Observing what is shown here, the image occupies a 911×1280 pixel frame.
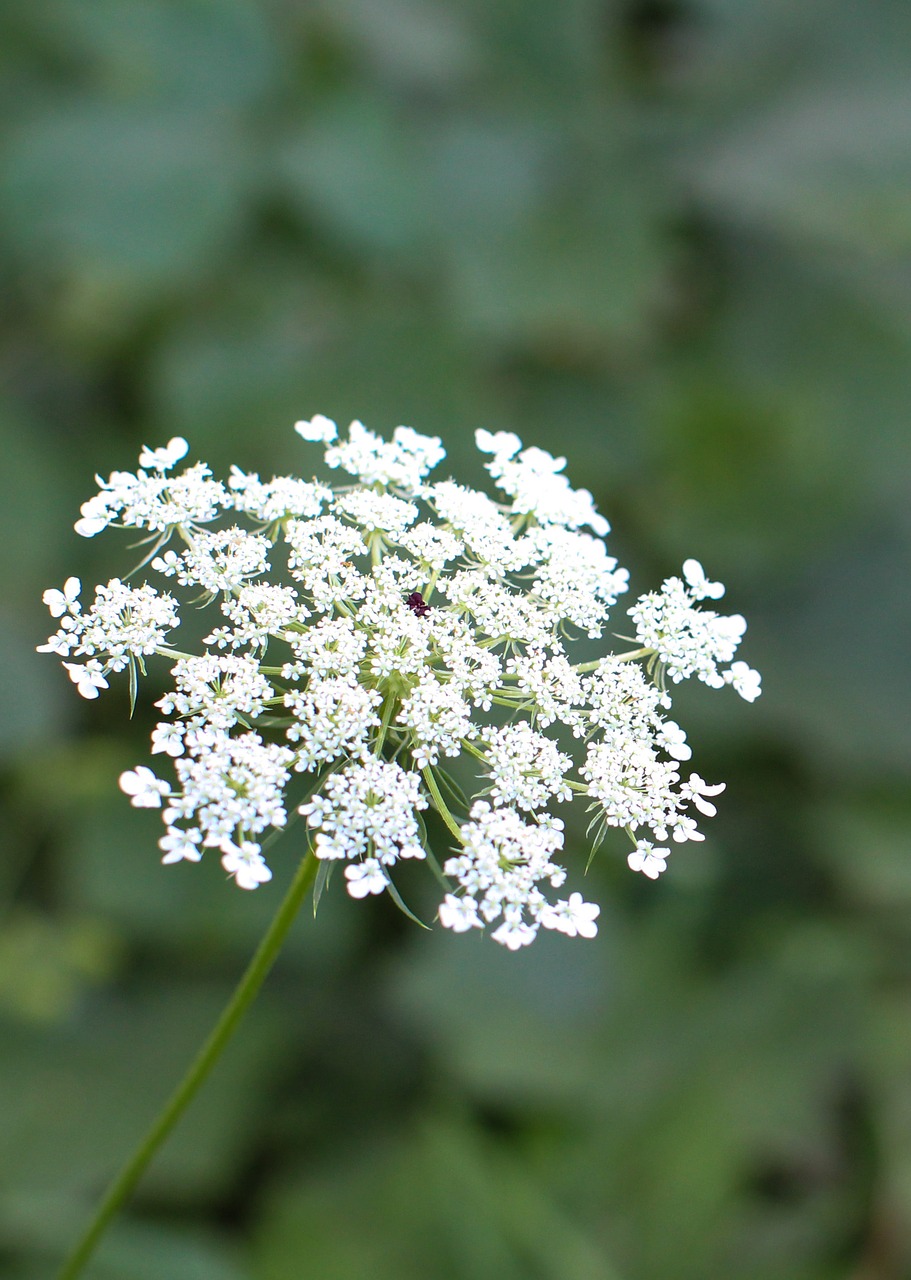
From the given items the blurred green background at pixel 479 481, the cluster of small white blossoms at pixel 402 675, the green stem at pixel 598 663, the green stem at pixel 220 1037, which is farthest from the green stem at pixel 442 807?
the blurred green background at pixel 479 481

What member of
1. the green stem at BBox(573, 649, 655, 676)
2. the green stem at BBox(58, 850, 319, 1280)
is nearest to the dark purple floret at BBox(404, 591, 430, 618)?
the green stem at BBox(573, 649, 655, 676)

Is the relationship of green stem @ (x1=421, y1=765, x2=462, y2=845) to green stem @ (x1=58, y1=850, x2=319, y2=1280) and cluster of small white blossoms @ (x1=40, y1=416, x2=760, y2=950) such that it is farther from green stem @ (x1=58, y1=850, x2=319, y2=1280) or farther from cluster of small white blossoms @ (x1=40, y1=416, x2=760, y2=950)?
green stem @ (x1=58, y1=850, x2=319, y2=1280)

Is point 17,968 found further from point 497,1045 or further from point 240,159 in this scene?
point 240,159

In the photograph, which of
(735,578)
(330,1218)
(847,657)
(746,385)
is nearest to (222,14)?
(746,385)

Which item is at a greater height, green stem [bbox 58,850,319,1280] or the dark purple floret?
the dark purple floret

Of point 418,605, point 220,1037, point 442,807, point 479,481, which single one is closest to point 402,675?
point 418,605

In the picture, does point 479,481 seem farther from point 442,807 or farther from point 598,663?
point 442,807

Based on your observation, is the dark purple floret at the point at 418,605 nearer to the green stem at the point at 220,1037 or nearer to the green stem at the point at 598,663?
the green stem at the point at 598,663
